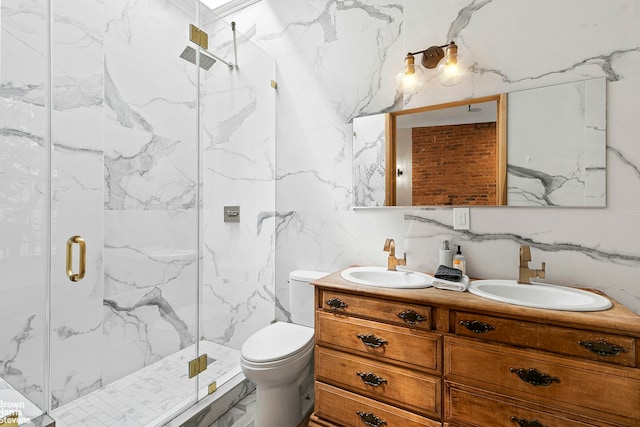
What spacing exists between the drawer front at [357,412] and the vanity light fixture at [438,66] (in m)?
1.66

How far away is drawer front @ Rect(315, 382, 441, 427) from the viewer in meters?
1.27

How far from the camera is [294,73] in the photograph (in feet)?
7.04

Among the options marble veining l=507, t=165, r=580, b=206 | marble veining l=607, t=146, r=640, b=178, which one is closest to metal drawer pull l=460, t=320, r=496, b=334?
marble veining l=507, t=165, r=580, b=206

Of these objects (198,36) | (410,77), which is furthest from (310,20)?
(410,77)

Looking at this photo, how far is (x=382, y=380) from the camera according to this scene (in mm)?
1324

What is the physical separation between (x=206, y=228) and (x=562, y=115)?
A: 85.2 inches

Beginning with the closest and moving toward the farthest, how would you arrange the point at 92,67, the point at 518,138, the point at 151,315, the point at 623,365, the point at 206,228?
the point at 623,365, the point at 518,138, the point at 92,67, the point at 151,315, the point at 206,228

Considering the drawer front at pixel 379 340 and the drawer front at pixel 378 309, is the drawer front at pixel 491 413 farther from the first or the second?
the drawer front at pixel 378 309

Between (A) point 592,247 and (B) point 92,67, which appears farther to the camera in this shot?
(B) point 92,67

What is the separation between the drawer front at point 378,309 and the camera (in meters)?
1.25

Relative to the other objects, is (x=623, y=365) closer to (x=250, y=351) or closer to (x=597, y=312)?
(x=597, y=312)

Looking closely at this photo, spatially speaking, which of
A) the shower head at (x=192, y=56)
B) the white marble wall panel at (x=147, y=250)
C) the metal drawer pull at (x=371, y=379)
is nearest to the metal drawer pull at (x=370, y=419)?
the metal drawer pull at (x=371, y=379)

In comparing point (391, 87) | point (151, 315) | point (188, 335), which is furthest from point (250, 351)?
point (391, 87)

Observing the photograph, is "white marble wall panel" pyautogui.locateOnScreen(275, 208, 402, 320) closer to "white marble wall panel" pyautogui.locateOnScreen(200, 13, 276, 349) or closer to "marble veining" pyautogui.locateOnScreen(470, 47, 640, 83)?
"white marble wall panel" pyautogui.locateOnScreen(200, 13, 276, 349)
